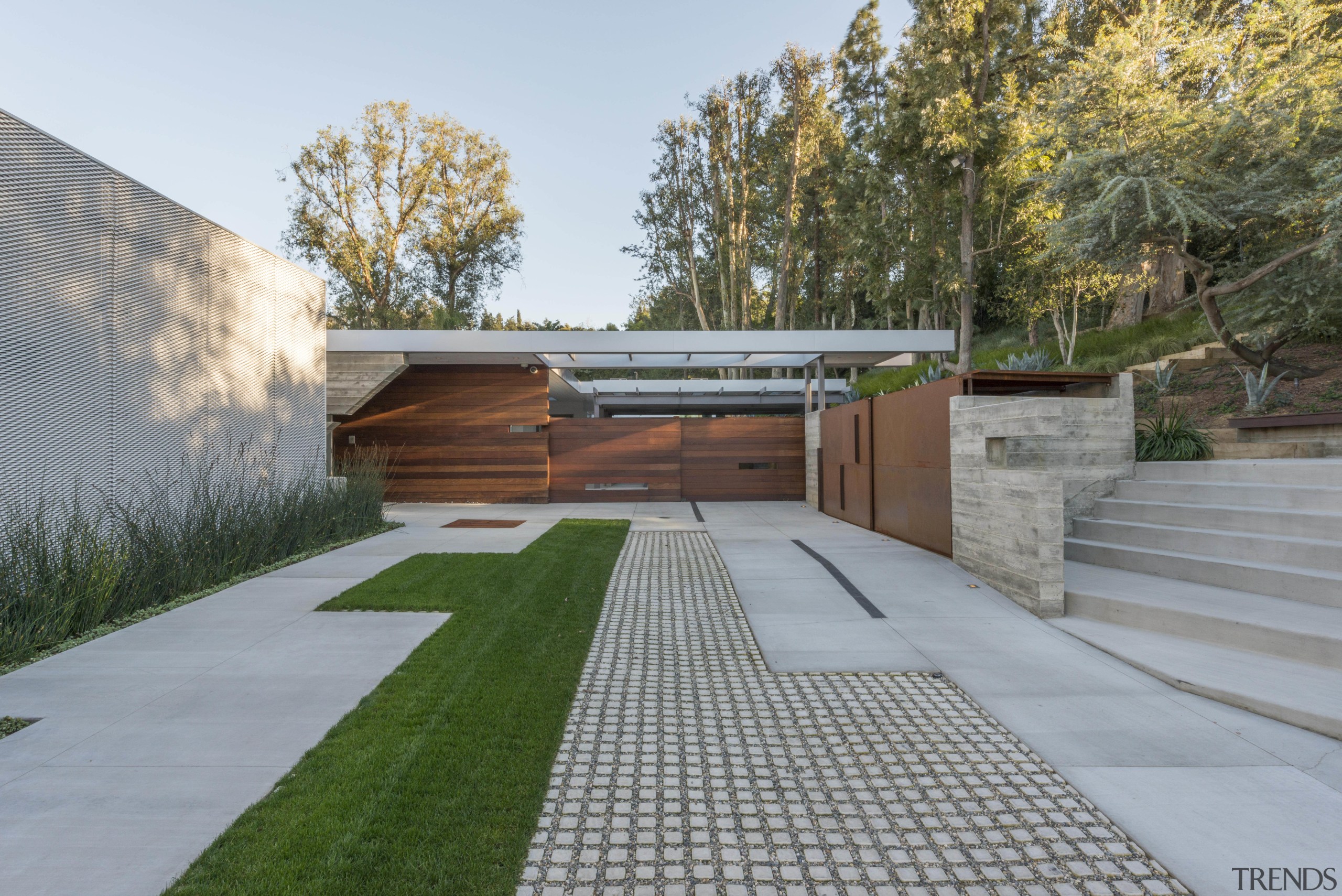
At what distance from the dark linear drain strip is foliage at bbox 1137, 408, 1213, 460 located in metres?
3.48

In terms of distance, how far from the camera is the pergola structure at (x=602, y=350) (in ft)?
38.3

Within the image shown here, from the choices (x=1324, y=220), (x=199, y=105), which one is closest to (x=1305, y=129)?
(x=1324, y=220)

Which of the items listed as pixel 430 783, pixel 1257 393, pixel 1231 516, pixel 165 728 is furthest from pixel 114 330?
pixel 1257 393

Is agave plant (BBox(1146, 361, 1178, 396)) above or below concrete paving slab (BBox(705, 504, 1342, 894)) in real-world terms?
above

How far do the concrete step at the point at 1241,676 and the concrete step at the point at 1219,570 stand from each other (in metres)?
0.76

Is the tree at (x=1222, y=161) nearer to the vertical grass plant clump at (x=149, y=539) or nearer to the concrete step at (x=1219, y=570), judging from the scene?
the concrete step at (x=1219, y=570)

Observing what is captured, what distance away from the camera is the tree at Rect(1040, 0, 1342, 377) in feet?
26.1

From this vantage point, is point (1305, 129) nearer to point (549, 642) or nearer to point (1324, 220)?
point (1324, 220)

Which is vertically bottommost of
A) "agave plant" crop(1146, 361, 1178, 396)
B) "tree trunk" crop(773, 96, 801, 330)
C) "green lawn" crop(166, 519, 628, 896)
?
"green lawn" crop(166, 519, 628, 896)

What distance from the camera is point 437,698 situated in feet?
10.6

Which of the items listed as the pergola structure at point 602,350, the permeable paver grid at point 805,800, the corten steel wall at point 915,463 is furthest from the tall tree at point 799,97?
the permeable paver grid at point 805,800

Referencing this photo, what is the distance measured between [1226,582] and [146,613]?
7683 mm

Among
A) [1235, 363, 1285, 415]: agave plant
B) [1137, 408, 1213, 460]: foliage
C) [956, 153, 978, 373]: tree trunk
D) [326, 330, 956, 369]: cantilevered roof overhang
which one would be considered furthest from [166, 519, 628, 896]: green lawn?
[956, 153, 978, 373]: tree trunk

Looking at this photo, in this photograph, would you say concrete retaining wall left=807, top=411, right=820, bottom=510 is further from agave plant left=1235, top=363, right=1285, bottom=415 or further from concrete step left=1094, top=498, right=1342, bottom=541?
concrete step left=1094, top=498, right=1342, bottom=541
